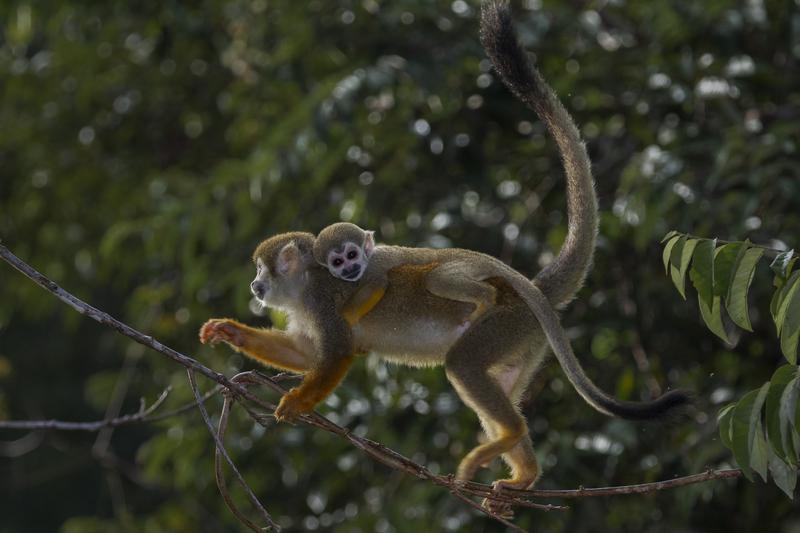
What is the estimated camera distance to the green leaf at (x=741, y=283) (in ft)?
5.87

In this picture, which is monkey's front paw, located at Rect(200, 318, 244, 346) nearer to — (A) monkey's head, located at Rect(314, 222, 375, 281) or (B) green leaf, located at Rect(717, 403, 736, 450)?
(A) monkey's head, located at Rect(314, 222, 375, 281)

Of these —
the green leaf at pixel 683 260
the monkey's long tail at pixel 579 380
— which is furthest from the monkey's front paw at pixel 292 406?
the green leaf at pixel 683 260

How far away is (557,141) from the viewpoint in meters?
2.54

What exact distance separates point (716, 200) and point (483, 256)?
1191 millimetres

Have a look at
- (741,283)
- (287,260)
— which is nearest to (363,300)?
(287,260)

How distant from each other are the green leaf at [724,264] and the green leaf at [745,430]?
0.64ft

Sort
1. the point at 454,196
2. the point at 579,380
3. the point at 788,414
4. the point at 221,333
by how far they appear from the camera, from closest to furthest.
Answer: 1. the point at 788,414
2. the point at 579,380
3. the point at 221,333
4. the point at 454,196

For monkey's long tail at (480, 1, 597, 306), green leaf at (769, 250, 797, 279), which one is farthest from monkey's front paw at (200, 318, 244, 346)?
green leaf at (769, 250, 797, 279)

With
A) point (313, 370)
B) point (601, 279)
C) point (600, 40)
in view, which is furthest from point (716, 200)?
point (313, 370)

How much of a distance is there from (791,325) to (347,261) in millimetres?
1125

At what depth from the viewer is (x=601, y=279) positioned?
384 centimetres

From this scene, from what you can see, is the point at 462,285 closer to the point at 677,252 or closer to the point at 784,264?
the point at 677,252

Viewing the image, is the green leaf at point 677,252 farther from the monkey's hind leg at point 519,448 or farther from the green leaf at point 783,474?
the monkey's hind leg at point 519,448

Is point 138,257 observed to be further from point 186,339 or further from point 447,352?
point 447,352
